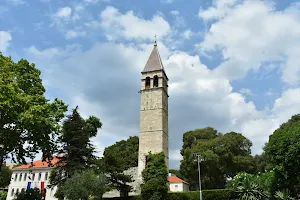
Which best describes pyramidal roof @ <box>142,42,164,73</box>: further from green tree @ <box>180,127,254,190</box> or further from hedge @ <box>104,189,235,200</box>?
hedge @ <box>104,189,235,200</box>

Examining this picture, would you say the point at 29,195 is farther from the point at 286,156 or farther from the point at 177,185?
the point at 177,185

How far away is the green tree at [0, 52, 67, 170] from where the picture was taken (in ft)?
57.2

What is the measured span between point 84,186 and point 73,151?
5359 mm

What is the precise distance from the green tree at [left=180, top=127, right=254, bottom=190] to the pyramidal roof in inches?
530

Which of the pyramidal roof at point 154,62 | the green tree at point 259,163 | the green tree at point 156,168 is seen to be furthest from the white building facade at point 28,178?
the green tree at point 259,163

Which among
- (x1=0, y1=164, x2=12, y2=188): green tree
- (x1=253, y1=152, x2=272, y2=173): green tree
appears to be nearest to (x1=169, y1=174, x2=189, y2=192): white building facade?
(x1=253, y1=152, x2=272, y2=173): green tree

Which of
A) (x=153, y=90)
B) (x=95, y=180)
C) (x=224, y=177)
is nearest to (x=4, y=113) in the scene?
(x=95, y=180)

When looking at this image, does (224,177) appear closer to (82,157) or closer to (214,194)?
(214,194)

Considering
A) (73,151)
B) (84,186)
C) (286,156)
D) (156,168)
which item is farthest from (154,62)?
(286,156)

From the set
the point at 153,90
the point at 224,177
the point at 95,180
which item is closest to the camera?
the point at 95,180

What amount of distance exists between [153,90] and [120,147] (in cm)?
1984

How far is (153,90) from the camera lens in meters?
34.2

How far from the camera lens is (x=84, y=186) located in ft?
74.2

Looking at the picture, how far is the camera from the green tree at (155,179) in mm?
25969
